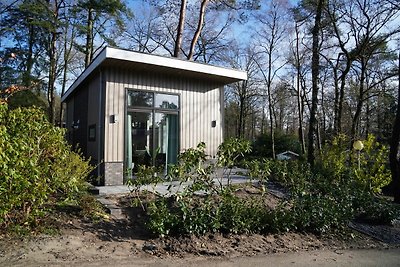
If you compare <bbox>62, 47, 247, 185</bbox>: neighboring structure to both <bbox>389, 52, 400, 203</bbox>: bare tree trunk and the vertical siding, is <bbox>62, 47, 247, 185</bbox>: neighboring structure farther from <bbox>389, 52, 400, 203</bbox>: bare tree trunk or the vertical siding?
<bbox>389, 52, 400, 203</bbox>: bare tree trunk

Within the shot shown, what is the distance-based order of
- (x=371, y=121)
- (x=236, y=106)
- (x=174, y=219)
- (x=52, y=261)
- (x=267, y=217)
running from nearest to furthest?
(x=52, y=261) < (x=174, y=219) < (x=267, y=217) < (x=371, y=121) < (x=236, y=106)

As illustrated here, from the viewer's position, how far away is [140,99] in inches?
339

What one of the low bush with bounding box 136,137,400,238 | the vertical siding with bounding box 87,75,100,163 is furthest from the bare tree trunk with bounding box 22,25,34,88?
the low bush with bounding box 136,137,400,238

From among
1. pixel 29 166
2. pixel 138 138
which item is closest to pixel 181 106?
pixel 138 138

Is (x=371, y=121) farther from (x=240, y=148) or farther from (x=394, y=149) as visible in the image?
(x=240, y=148)

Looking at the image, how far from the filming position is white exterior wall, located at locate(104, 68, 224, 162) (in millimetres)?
8102

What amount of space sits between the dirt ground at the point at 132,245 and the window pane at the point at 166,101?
393cm

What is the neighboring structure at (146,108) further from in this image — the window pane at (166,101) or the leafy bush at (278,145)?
the leafy bush at (278,145)

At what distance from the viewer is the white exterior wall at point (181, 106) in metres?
8.10

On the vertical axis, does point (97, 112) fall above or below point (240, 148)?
above

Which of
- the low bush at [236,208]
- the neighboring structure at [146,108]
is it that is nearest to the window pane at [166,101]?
the neighboring structure at [146,108]

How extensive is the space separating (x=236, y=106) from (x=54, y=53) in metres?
15.1

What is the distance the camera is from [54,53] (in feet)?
57.0

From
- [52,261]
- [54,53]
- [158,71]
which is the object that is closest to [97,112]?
[158,71]
